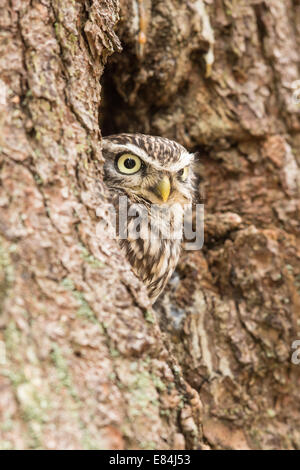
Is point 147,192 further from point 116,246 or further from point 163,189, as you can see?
point 116,246

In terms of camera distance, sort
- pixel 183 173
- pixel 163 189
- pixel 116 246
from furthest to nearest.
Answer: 1. pixel 183 173
2. pixel 163 189
3. pixel 116 246

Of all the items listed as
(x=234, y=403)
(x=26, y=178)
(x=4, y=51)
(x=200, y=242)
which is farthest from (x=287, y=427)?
(x=4, y=51)

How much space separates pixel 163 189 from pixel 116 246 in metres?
0.97

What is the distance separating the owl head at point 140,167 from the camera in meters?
2.88

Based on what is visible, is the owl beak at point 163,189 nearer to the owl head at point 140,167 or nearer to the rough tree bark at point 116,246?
the owl head at point 140,167

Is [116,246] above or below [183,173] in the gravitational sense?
below

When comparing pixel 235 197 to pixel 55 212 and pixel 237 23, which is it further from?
pixel 55 212

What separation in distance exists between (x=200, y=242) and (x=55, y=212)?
167 centimetres

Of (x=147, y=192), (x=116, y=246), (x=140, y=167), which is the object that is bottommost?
(x=116, y=246)

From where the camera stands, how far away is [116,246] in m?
1.96

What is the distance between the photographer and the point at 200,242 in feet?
10.8

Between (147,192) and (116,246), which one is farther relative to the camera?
(147,192)

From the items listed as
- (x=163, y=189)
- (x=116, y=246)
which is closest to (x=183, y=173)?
(x=163, y=189)
